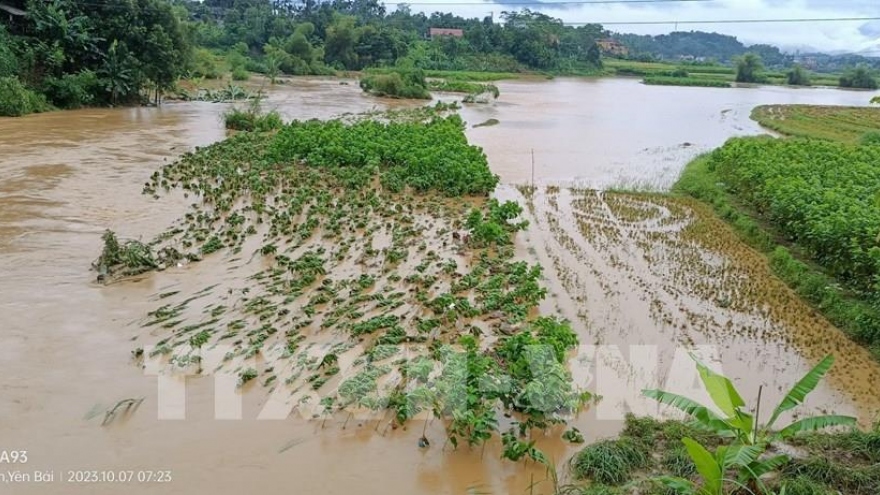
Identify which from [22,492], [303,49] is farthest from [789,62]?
[22,492]

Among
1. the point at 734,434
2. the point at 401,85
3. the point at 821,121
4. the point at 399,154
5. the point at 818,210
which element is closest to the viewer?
the point at 734,434

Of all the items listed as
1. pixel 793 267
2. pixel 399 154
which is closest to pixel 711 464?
pixel 793 267

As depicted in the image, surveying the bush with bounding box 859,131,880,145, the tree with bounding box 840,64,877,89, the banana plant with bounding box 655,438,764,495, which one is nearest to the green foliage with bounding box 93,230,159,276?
the banana plant with bounding box 655,438,764,495

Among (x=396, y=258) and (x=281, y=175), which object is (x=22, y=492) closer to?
(x=396, y=258)

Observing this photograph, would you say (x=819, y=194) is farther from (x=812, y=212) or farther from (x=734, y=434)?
(x=734, y=434)

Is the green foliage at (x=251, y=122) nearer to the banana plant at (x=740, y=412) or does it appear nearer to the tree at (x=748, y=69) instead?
the banana plant at (x=740, y=412)

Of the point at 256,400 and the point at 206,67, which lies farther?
the point at 206,67

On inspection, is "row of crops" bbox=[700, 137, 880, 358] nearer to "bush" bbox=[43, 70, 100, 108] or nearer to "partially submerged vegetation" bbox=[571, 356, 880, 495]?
"partially submerged vegetation" bbox=[571, 356, 880, 495]
